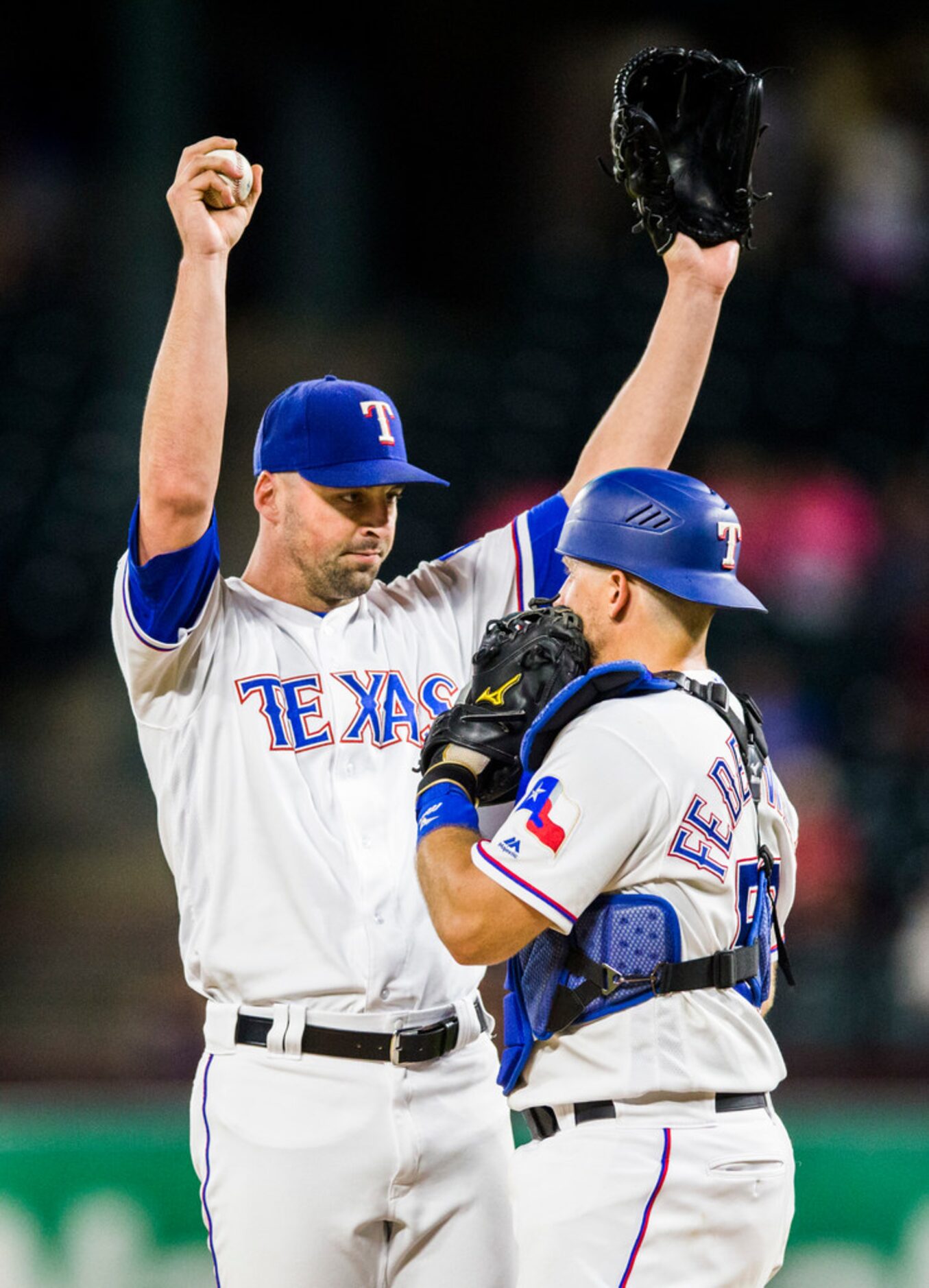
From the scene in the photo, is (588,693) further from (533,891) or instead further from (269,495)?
(269,495)

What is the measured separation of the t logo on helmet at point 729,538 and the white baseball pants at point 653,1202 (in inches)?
33.9

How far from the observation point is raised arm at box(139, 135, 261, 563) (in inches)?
104

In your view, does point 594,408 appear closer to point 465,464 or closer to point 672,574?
point 465,464

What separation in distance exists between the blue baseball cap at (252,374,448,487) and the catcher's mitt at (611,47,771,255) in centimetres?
69

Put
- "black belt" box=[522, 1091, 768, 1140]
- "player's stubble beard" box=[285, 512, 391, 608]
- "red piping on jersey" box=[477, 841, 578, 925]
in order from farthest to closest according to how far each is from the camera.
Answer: "player's stubble beard" box=[285, 512, 391, 608] → "black belt" box=[522, 1091, 768, 1140] → "red piping on jersey" box=[477, 841, 578, 925]

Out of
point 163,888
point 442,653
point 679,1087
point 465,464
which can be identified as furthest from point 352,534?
point 465,464

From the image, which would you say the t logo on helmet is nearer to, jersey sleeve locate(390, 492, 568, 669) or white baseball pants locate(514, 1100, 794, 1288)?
jersey sleeve locate(390, 492, 568, 669)

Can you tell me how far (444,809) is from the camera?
7.93 feet

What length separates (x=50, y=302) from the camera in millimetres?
10891

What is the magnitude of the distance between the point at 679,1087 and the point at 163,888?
610 cm

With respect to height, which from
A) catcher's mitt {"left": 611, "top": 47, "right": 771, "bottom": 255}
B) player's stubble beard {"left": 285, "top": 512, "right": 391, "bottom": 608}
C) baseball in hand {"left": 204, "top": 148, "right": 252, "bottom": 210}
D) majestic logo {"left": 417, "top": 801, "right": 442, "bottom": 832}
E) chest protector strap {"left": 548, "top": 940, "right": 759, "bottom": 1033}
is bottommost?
chest protector strap {"left": 548, "top": 940, "right": 759, "bottom": 1033}

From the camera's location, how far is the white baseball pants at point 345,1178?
266cm

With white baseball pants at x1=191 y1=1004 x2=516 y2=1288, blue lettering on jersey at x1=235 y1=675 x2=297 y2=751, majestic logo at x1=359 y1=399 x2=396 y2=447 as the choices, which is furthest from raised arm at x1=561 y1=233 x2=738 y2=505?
white baseball pants at x1=191 y1=1004 x2=516 y2=1288

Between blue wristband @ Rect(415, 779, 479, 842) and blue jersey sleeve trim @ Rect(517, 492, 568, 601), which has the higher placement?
blue jersey sleeve trim @ Rect(517, 492, 568, 601)
